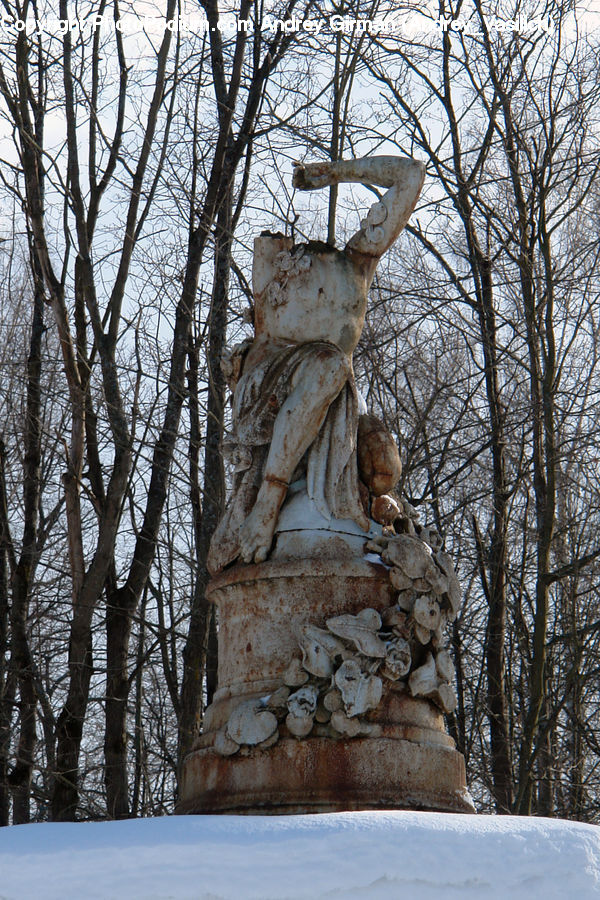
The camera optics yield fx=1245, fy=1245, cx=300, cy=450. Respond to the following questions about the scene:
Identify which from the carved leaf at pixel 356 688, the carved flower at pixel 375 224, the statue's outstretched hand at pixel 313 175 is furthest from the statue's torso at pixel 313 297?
the carved leaf at pixel 356 688

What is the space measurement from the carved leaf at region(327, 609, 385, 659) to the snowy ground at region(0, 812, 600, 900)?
117 centimetres

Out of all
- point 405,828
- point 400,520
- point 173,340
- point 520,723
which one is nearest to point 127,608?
point 173,340

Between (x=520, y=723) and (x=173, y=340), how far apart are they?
5.75 m

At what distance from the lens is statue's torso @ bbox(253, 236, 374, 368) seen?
20.2 ft

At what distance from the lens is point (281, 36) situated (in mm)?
12367

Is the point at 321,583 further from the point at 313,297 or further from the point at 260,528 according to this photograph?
the point at 313,297

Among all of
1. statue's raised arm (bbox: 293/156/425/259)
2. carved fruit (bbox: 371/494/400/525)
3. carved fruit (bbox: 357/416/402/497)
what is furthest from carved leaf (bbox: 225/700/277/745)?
statue's raised arm (bbox: 293/156/425/259)

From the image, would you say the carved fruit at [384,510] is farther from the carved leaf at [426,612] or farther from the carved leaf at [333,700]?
the carved leaf at [333,700]

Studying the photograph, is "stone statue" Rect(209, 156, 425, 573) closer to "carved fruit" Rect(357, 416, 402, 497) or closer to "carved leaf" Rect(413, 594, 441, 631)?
"carved fruit" Rect(357, 416, 402, 497)

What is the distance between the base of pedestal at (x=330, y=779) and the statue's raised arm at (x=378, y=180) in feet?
8.22

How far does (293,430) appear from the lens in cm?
590

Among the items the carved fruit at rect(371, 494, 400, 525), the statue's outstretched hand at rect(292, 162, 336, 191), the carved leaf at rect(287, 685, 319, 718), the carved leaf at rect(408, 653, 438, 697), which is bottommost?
the carved leaf at rect(287, 685, 319, 718)

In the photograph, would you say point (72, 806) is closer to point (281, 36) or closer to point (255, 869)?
point (255, 869)

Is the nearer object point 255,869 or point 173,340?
point 255,869
